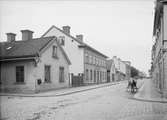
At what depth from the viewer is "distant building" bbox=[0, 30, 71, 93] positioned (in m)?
18.7

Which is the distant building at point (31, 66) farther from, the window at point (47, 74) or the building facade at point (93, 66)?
the building facade at point (93, 66)

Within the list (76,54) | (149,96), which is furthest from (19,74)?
(76,54)

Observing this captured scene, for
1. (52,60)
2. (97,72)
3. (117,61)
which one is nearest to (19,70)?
(52,60)

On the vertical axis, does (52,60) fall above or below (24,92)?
above

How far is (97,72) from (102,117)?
31422 millimetres

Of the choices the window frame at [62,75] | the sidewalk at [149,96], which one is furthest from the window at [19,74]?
the sidewalk at [149,96]

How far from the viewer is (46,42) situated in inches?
822

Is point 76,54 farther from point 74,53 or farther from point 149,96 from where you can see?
point 149,96

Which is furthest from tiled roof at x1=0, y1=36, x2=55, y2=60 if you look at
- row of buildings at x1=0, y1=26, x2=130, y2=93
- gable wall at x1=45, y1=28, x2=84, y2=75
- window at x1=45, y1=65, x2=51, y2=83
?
gable wall at x1=45, y1=28, x2=84, y2=75

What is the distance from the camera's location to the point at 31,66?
1875cm

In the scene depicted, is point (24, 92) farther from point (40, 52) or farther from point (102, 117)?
point (102, 117)

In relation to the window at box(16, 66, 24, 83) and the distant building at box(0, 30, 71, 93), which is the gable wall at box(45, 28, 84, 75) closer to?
the distant building at box(0, 30, 71, 93)

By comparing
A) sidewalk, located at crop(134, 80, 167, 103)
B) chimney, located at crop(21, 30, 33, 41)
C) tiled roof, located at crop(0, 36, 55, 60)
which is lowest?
sidewalk, located at crop(134, 80, 167, 103)

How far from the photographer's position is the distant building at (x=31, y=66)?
1872 centimetres
